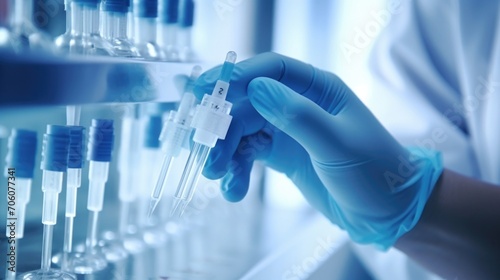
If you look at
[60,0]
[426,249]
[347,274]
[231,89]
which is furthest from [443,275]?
[60,0]

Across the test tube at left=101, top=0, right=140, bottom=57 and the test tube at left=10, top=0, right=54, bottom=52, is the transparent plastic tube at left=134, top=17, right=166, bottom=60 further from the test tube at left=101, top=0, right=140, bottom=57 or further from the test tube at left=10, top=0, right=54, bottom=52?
the test tube at left=10, top=0, right=54, bottom=52

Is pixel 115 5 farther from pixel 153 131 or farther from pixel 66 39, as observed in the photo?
pixel 153 131

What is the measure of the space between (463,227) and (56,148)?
97cm

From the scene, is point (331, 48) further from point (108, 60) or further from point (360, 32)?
point (108, 60)

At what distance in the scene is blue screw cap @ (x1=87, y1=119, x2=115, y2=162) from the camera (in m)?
1.14

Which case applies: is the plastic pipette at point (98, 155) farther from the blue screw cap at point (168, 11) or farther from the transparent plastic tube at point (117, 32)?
the blue screw cap at point (168, 11)

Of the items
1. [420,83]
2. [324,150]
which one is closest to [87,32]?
[324,150]

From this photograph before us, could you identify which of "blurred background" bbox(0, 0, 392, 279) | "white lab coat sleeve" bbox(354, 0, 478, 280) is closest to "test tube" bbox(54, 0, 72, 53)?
"blurred background" bbox(0, 0, 392, 279)

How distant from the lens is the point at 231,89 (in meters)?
1.11

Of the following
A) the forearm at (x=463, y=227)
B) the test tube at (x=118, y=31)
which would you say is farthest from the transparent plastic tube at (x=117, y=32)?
the forearm at (x=463, y=227)

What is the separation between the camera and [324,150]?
1.11 meters

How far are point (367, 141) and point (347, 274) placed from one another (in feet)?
2.87

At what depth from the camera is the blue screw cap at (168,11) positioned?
1.36 m

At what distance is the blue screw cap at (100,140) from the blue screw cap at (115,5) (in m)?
0.25
